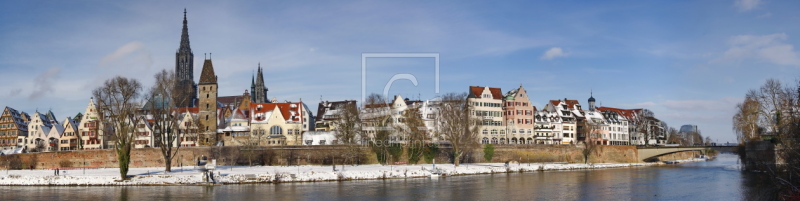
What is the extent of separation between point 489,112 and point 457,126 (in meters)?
30.2

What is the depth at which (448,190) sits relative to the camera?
52.9m

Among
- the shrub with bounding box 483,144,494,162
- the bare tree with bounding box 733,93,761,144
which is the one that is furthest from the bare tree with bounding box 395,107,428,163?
the bare tree with bounding box 733,93,761,144

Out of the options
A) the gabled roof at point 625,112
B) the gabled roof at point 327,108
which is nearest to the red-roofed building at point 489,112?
the gabled roof at point 327,108

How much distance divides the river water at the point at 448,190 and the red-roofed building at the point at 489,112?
43650 millimetres

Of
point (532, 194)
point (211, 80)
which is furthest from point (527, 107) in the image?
point (532, 194)

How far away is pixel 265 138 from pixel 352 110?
1640 cm

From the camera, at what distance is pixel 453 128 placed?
81062 mm

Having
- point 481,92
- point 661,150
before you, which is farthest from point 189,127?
point 661,150

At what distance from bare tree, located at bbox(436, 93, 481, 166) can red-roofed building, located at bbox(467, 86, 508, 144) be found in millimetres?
21554

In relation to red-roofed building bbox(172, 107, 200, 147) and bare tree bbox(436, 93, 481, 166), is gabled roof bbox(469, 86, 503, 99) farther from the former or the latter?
red-roofed building bbox(172, 107, 200, 147)

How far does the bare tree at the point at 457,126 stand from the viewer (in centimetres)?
8101

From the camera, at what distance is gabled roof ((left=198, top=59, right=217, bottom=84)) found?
9988cm

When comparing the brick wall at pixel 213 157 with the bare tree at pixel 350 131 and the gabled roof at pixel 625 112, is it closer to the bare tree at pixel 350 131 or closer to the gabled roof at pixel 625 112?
the bare tree at pixel 350 131

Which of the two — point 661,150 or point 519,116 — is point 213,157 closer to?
point 519,116
